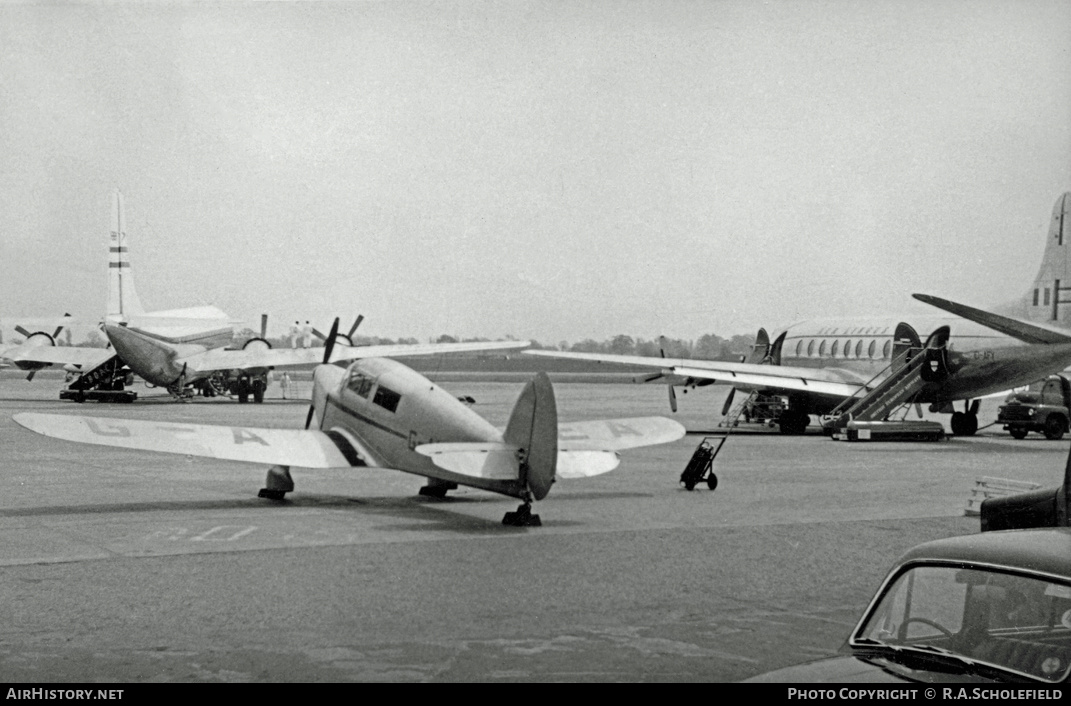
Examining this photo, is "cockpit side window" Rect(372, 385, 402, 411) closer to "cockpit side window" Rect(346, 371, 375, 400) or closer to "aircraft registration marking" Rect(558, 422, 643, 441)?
"cockpit side window" Rect(346, 371, 375, 400)

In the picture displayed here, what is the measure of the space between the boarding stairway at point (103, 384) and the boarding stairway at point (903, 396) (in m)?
32.0

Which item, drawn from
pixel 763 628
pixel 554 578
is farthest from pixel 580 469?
pixel 763 628

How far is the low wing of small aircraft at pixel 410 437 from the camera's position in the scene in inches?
622

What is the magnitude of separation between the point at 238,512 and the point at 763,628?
9.92 metres

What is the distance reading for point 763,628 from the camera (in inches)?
399

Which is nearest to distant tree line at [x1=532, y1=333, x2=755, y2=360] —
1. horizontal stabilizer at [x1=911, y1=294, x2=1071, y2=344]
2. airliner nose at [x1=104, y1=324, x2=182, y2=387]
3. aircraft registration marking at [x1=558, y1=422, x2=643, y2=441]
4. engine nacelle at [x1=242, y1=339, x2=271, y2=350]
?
engine nacelle at [x1=242, y1=339, x2=271, y2=350]

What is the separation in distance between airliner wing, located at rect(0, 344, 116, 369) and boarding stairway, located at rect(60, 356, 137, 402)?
0.66 metres

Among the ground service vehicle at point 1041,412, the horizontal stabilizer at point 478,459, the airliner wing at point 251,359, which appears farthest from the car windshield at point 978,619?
the airliner wing at point 251,359

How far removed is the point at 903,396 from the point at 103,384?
3590 cm

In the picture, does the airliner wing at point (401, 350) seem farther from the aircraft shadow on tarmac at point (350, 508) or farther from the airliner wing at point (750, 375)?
the aircraft shadow on tarmac at point (350, 508)

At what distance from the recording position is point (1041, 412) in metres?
36.3
